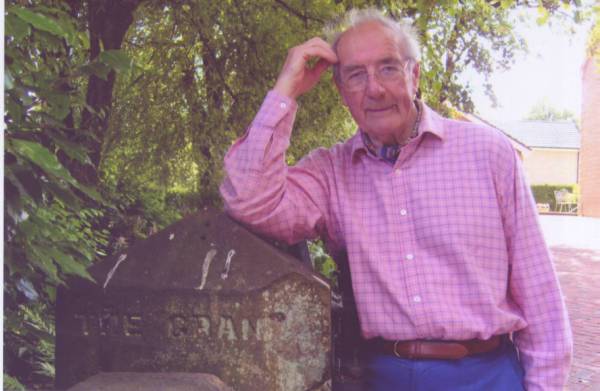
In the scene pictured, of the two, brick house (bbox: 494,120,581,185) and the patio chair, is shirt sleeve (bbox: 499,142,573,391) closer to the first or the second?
the patio chair

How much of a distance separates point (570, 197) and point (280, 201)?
138 ft

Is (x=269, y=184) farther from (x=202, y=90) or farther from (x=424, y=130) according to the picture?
(x=202, y=90)

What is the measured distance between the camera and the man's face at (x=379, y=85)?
2420 mm

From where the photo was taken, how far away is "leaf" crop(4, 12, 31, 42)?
6.00ft

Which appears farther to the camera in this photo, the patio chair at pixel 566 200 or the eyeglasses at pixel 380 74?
the patio chair at pixel 566 200

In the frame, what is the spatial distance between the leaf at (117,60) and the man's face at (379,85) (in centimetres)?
78

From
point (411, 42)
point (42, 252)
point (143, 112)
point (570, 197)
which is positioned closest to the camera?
point (42, 252)

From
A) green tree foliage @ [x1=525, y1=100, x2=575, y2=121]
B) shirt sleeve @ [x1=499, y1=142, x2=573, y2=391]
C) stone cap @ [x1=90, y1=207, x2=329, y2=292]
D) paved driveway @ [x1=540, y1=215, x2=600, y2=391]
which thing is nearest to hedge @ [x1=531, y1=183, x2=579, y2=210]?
paved driveway @ [x1=540, y1=215, x2=600, y2=391]

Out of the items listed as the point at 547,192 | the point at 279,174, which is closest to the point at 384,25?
the point at 279,174

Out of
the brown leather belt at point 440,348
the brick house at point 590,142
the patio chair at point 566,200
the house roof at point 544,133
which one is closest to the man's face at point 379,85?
the brown leather belt at point 440,348

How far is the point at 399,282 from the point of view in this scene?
2326mm

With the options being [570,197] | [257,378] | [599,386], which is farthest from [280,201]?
[570,197]

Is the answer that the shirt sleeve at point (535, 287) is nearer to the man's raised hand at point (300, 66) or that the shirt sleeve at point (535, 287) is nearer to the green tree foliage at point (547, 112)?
the man's raised hand at point (300, 66)

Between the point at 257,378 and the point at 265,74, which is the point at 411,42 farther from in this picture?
the point at 265,74
